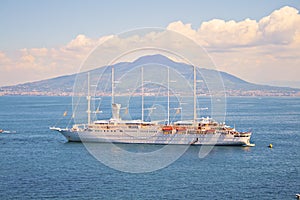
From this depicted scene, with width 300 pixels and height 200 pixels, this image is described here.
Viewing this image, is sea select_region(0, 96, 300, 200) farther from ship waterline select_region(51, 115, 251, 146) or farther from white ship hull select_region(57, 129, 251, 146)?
ship waterline select_region(51, 115, 251, 146)

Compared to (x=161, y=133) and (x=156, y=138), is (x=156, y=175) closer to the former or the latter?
(x=161, y=133)

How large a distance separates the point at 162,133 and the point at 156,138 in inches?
37.5

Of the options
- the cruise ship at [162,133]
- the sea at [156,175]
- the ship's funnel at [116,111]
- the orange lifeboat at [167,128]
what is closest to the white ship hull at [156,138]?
the cruise ship at [162,133]

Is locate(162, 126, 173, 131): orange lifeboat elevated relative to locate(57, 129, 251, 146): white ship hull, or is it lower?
elevated

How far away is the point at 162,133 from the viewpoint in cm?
5097

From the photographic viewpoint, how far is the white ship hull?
163 ft

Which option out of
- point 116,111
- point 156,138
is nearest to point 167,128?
point 156,138

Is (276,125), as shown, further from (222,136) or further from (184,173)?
(184,173)

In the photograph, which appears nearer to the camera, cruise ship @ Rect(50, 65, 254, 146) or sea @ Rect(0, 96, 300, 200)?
sea @ Rect(0, 96, 300, 200)

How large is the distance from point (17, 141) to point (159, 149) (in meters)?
16.4

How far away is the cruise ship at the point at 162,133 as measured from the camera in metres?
49.9

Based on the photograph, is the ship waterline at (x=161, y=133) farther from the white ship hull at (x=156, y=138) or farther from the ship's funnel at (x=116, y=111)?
the ship's funnel at (x=116, y=111)

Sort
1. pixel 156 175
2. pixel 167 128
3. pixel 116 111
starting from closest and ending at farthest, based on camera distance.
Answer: pixel 156 175 < pixel 167 128 < pixel 116 111

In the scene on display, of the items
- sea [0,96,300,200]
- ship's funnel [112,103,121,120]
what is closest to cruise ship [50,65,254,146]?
ship's funnel [112,103,121,120]
